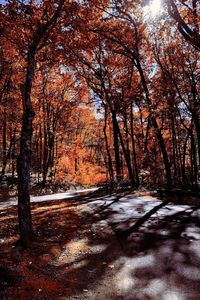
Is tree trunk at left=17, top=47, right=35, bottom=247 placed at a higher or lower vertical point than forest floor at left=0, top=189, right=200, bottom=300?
higher

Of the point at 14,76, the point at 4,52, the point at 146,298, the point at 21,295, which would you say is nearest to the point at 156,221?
the point at 146,298

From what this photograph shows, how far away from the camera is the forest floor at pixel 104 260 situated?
16.4 feet

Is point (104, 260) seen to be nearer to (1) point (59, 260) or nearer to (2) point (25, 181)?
(1) point (59, 260)

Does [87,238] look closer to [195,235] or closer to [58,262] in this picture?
[58,262]

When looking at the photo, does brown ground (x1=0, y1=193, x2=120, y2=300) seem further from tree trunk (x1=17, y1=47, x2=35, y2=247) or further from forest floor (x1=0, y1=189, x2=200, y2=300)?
tree trunk (x1=17, y1=47, x2=35, y2=247)

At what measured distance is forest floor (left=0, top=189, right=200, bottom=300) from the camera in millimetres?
4984

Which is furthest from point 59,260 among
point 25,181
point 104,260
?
point 25,181

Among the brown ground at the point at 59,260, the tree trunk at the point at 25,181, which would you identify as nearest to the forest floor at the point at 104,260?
the brown ground at the point at 59,260

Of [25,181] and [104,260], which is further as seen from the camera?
[25,181]

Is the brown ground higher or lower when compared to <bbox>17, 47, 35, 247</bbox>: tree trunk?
lower

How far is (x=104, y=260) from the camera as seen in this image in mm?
6496

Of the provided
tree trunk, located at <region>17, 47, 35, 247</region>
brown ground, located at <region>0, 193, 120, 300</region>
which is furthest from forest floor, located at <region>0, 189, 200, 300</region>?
tree trunk, located at <region>17, 47, 35, 247</region>

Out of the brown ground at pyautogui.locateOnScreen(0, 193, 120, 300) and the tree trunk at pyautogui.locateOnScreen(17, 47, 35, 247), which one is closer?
the brown ground at pyautogui.locateOnScreen(0, 193, 120, 300)

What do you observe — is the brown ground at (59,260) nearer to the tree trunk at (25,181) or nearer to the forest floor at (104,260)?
the forest floor at (104,260)
